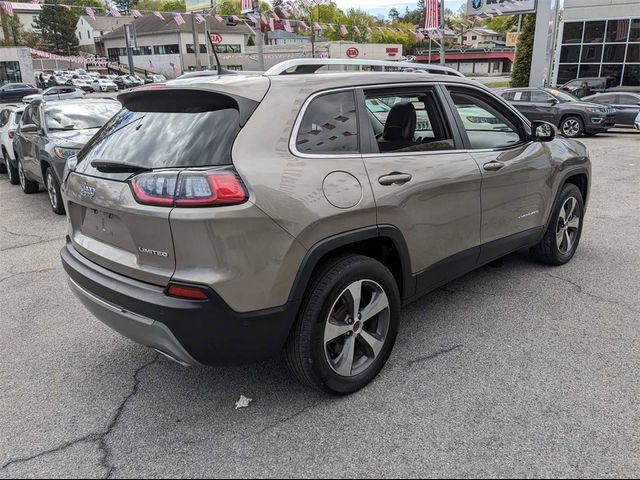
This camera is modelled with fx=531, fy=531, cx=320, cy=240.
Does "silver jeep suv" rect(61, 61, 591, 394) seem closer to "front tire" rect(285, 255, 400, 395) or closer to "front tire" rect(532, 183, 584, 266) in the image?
"front tire" rect(285, 255, 400, 395)

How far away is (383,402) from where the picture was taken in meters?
2.95

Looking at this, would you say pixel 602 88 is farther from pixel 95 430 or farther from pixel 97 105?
pixel 95 430

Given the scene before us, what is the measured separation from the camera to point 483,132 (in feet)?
14.0

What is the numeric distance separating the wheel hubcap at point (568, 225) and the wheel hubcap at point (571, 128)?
1362cm

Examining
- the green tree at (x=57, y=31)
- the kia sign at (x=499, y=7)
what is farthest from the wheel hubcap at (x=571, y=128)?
the green tree at (x=57, y=31)

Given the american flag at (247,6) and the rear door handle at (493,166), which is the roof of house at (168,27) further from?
the rear door handle at (493,166)

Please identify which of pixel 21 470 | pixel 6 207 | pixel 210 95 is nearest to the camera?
pixel 21 470

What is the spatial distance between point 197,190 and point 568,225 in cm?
384

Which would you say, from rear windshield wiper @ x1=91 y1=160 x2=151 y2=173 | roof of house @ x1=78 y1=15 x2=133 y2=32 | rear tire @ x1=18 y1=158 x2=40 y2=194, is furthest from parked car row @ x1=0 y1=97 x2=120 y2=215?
roof of house @ x1=78 y1=15 x2=133 y2=32

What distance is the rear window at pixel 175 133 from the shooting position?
8.42ft

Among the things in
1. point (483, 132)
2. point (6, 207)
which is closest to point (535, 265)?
point (483, 132)

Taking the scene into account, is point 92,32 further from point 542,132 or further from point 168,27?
point 542,132

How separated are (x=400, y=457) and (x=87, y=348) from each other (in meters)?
2.33

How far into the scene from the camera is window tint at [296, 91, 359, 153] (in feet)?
9.20
